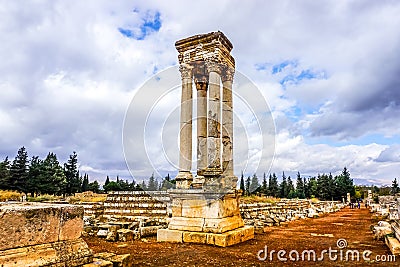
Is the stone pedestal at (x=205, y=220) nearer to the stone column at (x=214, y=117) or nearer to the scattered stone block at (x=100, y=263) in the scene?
the stone column at (x=214, y=117)

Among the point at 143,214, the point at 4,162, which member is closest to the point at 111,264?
the point at 143,214

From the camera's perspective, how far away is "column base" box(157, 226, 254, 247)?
899 centimetres

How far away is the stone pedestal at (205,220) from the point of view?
930 centimetres

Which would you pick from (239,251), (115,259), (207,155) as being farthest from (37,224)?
(207,155)

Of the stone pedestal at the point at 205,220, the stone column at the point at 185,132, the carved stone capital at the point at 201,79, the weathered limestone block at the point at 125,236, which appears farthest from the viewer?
the carved stone capital at the point at 201,79

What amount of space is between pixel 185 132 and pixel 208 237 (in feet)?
13.2

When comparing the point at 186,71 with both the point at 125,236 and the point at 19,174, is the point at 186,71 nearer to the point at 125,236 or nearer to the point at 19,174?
the point at 125,236

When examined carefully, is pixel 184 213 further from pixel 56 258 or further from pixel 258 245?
pixel 56 258

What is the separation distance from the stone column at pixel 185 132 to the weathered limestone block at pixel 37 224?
5911 mm

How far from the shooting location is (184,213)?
10.2 meters

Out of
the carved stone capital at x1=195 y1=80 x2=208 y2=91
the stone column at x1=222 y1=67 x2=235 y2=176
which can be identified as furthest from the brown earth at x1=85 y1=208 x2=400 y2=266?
the carved stone capital at x1=195 y1=80 x2=208 y2=91

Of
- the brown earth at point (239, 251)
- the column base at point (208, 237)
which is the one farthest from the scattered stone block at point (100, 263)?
the column base at point (208, 237)

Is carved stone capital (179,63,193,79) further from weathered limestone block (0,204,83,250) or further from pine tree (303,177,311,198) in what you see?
pine tree (303,177,311,198)

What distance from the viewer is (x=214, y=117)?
443 inches
